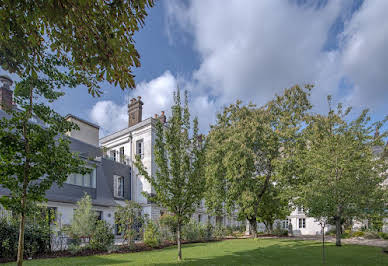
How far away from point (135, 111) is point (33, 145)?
958 inches

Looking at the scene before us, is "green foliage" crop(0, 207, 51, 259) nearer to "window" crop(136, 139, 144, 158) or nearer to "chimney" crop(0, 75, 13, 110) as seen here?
"chimney" crop(0, 75, 13, 110)

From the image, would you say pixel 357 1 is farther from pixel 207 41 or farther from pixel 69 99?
pixel 69 99

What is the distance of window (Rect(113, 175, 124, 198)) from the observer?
992 inches

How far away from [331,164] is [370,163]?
2384mm

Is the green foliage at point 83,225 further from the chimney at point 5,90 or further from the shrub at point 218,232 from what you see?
the shrub at point 218,232

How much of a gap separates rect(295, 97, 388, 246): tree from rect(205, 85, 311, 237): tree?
3946 mm

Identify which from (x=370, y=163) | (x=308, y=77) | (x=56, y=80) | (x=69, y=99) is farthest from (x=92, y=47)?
(x=308, y=77)

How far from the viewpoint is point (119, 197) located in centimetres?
2503

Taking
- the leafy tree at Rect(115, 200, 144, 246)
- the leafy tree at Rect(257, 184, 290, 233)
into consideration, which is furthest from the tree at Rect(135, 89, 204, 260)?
the leafy tree at Rect(257, 184, 290, 233)

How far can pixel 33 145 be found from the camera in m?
5.34

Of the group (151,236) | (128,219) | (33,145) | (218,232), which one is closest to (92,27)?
(33,145)

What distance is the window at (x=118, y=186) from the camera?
2520 cm

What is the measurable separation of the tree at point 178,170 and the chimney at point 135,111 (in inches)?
707

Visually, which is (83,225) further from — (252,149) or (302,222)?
(302,222)
